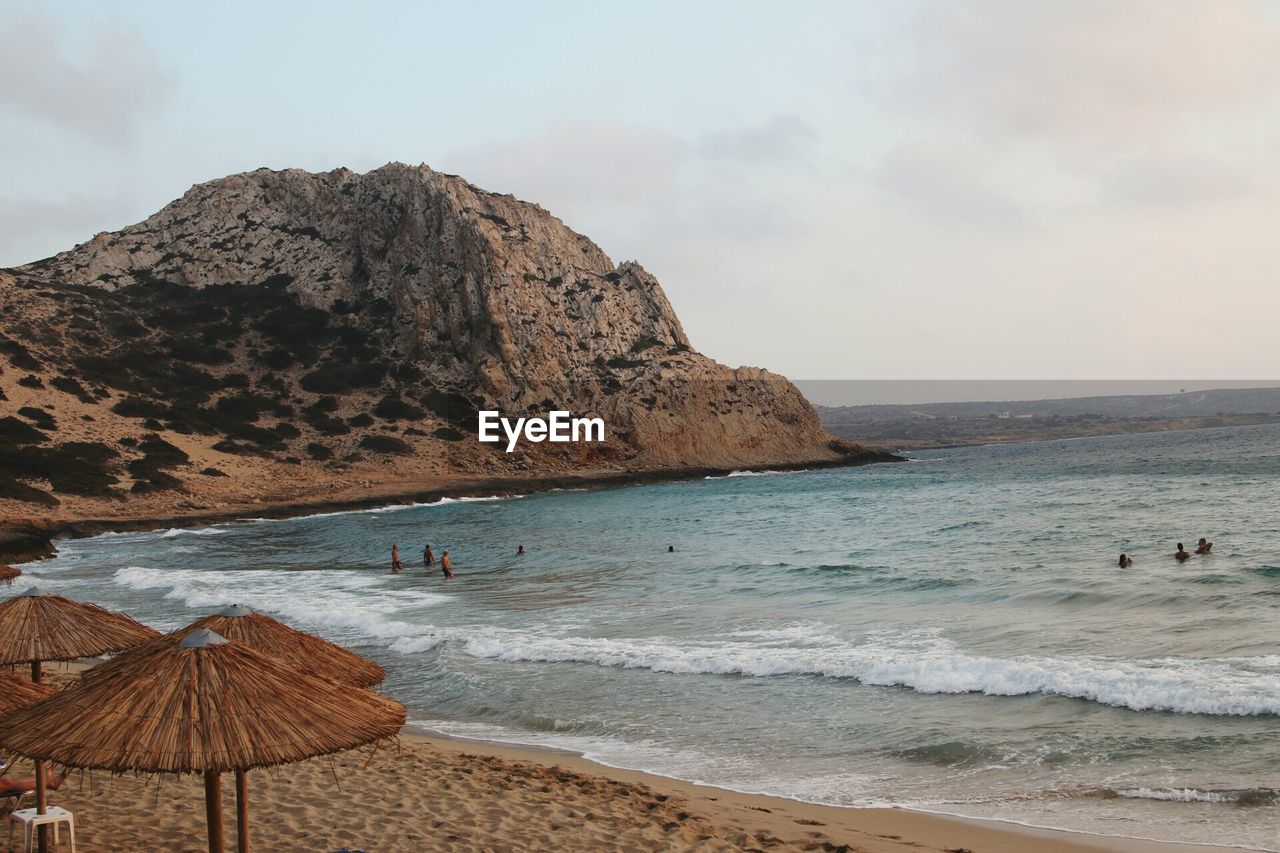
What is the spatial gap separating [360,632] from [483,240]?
65916 millimetres

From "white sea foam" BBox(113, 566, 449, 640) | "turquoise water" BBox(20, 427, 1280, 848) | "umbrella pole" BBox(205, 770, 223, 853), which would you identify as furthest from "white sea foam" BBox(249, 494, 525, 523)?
"umbrella pole" BBox(205, 770, 223, 853)

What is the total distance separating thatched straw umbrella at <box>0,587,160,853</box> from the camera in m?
9.45

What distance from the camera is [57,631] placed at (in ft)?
31.8

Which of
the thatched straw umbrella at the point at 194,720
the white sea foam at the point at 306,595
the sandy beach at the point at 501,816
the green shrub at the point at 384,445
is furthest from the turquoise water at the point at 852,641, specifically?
the green shrub at the point at 384,445

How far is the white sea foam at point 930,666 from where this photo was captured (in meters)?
12.5

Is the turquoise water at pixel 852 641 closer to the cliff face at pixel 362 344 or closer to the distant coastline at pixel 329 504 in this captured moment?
the distant coastline at pixel 329 504

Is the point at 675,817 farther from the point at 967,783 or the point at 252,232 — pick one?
the point at 252,232

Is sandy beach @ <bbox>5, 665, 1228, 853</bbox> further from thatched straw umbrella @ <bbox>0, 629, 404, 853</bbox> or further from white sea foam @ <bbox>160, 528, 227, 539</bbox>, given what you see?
white sea foam @ <bbox>160, 528, 227, 539</bbox>

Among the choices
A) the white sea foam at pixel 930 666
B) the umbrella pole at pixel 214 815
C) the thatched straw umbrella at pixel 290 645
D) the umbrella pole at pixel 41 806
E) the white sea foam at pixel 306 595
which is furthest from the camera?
the white sea foam at pixel 306 595

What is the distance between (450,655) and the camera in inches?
708

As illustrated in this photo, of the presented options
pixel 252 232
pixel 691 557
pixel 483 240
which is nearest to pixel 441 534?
pixel 691 557

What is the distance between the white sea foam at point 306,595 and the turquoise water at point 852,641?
0.14 meters

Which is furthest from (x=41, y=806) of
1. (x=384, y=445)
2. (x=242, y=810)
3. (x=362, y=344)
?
(x=362, y=344)

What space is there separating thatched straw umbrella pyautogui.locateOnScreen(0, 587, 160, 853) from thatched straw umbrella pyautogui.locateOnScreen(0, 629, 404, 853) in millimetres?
3315
